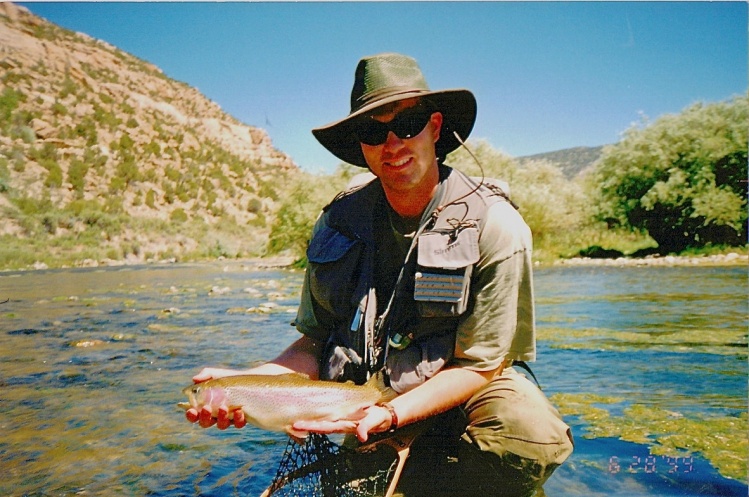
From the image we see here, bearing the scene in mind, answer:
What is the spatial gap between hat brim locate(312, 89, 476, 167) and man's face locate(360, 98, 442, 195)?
7 cm

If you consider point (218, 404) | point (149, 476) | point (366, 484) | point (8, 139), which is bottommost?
point (149, 476)

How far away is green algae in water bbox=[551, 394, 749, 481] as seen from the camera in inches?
118

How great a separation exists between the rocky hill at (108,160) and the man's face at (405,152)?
9.94m

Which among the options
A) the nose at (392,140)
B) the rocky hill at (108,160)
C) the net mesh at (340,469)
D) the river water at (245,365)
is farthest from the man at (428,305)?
the rocky hill at (108,160)

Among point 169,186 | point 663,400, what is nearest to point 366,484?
point 663,400

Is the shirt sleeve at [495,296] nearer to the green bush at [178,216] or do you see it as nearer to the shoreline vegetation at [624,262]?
the shoreline vegetation at [624,262]

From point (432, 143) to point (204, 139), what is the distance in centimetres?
4354

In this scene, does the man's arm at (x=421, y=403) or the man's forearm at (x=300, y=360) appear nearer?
the man's arm at (x=421, y=403)

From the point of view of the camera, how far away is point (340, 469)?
2.38 meters

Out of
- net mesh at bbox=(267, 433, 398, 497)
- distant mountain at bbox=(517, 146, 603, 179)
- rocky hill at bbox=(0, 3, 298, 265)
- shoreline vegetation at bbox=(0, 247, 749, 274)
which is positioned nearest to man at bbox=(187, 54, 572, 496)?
net mesh at bbox=(267, 433, 398, 497)

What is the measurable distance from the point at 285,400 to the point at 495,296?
2.88 ft

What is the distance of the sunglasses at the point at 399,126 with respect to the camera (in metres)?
2.35

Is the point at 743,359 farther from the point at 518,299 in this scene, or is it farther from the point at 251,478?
the point at 251,478

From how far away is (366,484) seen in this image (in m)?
2.38
